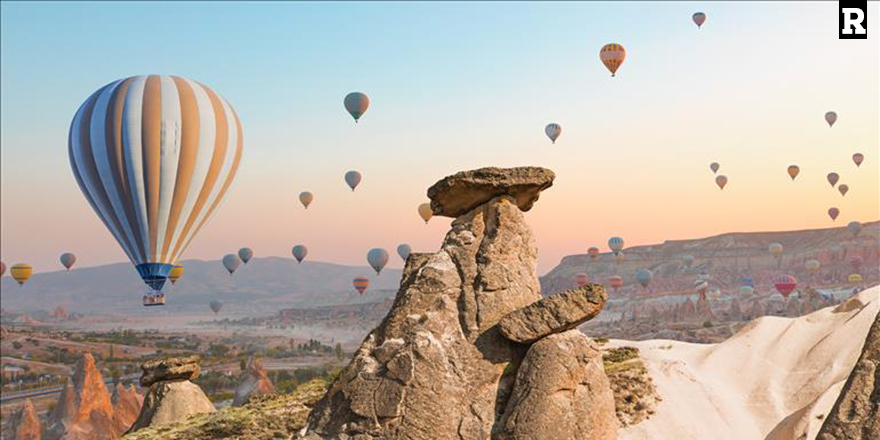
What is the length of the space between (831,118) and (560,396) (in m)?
89.2

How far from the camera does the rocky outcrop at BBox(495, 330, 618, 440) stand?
12805mm

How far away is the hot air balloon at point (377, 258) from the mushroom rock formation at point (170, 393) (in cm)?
7242

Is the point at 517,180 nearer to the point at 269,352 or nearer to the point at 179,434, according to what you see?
the point at 179,434

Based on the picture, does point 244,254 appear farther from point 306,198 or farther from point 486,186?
A: point 486,186

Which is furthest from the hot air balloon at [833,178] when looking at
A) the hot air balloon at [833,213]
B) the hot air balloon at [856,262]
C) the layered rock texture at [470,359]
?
the layered rock texture at [470,359]

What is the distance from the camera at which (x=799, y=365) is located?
3008 cm

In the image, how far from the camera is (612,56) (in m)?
66.9

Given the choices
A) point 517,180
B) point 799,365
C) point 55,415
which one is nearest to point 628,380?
point 799,365

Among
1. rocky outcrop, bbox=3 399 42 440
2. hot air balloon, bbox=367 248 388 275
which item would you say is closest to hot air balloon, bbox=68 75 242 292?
rocky outcrop, bbox=3 399 42 440

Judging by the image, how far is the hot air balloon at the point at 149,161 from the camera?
4822 centimetres

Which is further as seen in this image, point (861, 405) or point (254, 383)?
point (254, 383)

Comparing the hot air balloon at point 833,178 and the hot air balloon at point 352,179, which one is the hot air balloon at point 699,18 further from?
the hot air balloon at point 833,178

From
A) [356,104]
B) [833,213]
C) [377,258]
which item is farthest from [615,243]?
[356,104]

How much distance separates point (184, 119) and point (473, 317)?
1564 inches
